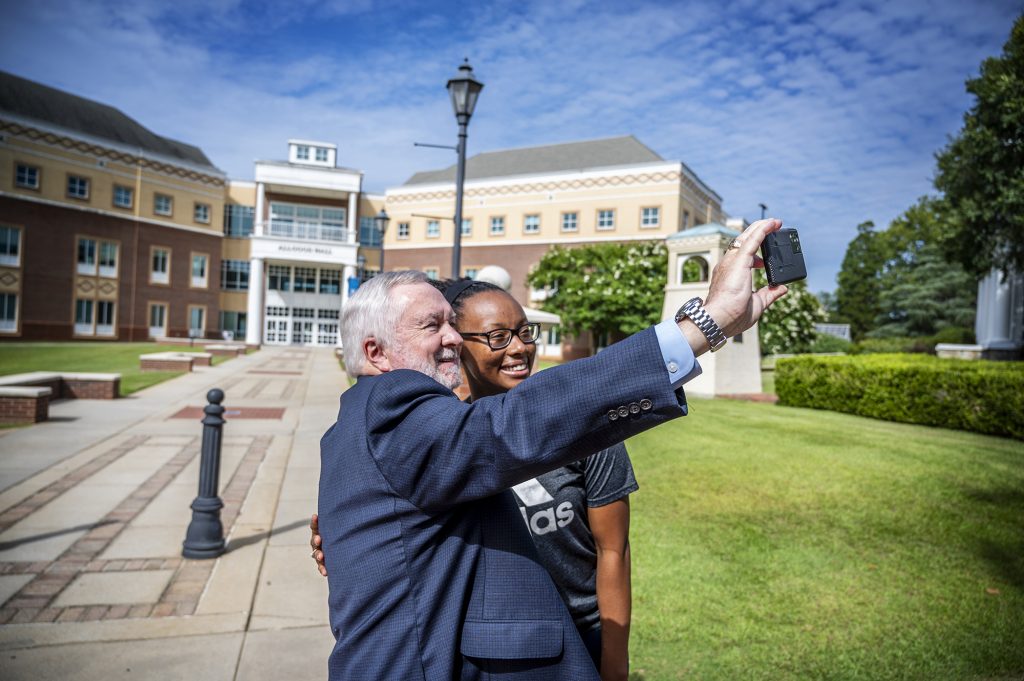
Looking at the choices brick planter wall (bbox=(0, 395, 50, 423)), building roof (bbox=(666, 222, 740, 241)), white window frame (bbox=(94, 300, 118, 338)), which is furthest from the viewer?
white window frame (bbox=(94, 300, 118, 338))

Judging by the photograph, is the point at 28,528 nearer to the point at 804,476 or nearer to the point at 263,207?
the point at 804,476

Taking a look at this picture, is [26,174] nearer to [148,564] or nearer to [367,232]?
[367,232]

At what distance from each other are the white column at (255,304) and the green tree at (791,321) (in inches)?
1329

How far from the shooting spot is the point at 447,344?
161cm

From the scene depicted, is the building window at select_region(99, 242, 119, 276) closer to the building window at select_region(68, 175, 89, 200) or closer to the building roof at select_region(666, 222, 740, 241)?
the building window at select_region(68, 175, 89, 200)

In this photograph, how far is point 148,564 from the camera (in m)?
5.24

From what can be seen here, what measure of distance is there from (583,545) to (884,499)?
639 cm

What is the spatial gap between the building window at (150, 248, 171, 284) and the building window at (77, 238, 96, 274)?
3.67m

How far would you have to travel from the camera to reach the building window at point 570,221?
43759 mm

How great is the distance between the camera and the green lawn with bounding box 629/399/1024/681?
4078 millimetres

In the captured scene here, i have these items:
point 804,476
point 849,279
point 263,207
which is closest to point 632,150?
point 263,207

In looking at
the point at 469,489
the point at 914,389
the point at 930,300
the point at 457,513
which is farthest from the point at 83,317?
the point at 930,300

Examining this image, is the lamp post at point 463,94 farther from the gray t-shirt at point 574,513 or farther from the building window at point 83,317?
the building window at point 83,317

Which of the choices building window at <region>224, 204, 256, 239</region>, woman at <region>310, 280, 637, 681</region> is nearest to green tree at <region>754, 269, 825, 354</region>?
woman at <region>310, 280, 637, 681</region>
